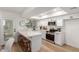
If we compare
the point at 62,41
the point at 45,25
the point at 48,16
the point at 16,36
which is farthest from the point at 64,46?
the point at 16,36

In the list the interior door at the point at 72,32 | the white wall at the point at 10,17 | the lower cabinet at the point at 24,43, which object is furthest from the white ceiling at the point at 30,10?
the lower cabinet at the point at 24,43

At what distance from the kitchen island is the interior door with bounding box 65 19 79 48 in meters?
0.51

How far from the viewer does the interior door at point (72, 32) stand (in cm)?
145

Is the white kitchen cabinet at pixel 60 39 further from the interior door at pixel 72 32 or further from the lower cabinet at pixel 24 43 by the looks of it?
the lower cabinet at pixel 24 43

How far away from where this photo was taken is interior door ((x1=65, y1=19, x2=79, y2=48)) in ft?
4.77

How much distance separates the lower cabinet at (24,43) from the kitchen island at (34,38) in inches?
2.2

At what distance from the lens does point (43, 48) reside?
1506 millimetres

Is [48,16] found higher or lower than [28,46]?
higher

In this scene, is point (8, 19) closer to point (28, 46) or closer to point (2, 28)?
point (2, 28)

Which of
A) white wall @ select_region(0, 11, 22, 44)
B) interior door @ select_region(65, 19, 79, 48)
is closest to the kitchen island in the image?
white wall @ select_region(0, 11, 22, 44)

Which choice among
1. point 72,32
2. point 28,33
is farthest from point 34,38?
point 72,32

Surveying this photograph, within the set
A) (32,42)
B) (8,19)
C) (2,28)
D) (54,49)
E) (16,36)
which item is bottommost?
(54,49)

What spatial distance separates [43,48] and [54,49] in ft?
0.67

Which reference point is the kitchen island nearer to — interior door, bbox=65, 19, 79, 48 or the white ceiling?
the white ceiling
